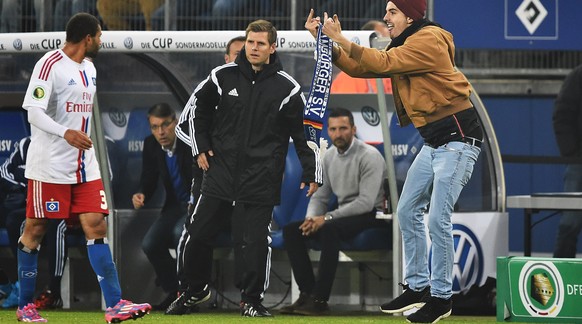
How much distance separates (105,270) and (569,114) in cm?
561

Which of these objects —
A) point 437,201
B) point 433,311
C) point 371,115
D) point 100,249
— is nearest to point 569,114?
point 371,115

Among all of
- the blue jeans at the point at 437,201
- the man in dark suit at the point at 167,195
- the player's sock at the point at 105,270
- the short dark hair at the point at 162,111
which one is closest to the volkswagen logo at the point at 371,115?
the man in dark suit at the point at 167,195

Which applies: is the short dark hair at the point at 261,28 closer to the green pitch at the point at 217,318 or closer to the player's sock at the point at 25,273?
the green pitch at the point at 217,318

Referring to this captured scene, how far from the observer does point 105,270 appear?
934 centimetres

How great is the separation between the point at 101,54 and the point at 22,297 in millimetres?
2822

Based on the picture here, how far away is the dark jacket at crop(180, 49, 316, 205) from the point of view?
34.5ft

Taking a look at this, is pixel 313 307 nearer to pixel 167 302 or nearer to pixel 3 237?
pixel 167 302

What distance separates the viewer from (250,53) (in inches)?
413

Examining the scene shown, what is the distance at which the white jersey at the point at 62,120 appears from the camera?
9586 millimetres

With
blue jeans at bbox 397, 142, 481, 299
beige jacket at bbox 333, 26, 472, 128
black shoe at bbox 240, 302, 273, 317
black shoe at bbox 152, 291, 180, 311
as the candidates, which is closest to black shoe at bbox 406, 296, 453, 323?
blue jeans at bbox 397, 142, 481, 299

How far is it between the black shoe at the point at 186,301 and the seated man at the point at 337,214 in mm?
841

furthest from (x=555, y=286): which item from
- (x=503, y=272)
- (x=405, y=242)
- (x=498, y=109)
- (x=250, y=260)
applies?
(x=498, y=109)

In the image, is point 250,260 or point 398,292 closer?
point 250,260

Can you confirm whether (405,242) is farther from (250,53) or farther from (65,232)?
(65,232)
